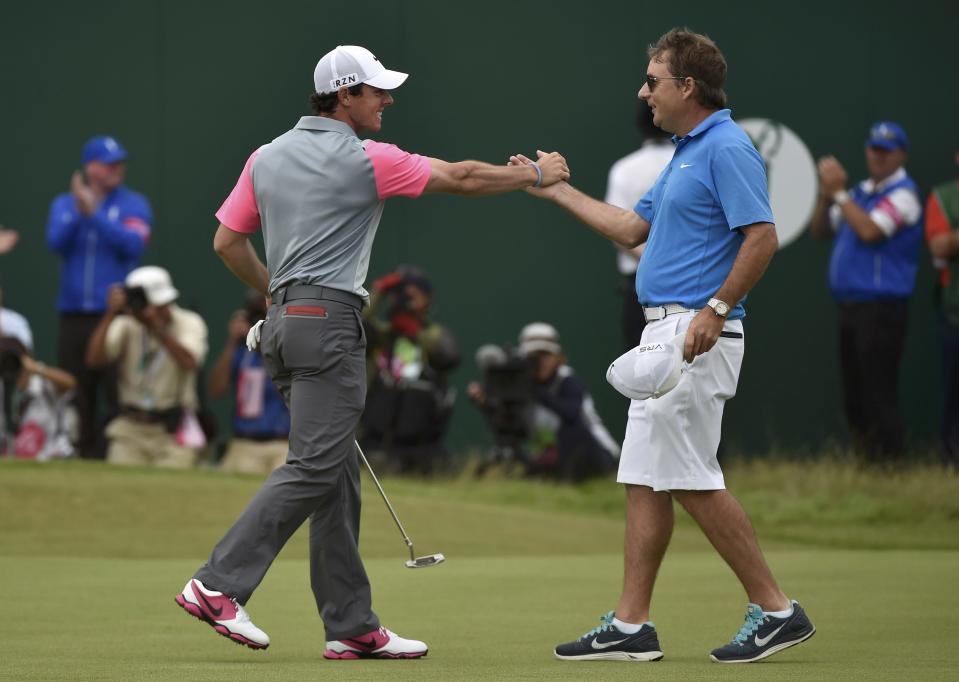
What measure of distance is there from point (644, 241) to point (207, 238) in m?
9.57

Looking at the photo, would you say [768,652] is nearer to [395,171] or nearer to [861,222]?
[395,171]

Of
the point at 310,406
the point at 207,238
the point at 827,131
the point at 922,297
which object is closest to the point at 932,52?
the point at 827,131

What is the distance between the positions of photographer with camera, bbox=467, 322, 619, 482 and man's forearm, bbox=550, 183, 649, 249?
699 centimetres

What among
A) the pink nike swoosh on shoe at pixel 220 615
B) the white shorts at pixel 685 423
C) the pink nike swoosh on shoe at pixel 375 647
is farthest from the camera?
the pink nike swoosh on shoe at pixel 375 647

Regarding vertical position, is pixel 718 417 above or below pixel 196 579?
above

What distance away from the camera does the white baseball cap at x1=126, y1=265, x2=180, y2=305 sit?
13.0 metres

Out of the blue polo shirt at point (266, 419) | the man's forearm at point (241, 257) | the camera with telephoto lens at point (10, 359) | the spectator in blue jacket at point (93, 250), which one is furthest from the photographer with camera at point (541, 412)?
the man's forearm at point (241, 257)

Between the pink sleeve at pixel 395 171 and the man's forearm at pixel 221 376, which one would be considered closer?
the pink sleeve at pixel 395 171

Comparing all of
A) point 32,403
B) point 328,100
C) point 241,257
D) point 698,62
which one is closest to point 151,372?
point 32,403

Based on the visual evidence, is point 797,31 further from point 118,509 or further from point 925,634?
point 925,634

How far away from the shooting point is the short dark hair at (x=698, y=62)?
608cm

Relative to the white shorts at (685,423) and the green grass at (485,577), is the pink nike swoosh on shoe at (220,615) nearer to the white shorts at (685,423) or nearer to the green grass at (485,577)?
the green grass at (485,577)

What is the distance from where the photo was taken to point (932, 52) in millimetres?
15016

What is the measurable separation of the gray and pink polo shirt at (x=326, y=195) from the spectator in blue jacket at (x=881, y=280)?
295 inches
